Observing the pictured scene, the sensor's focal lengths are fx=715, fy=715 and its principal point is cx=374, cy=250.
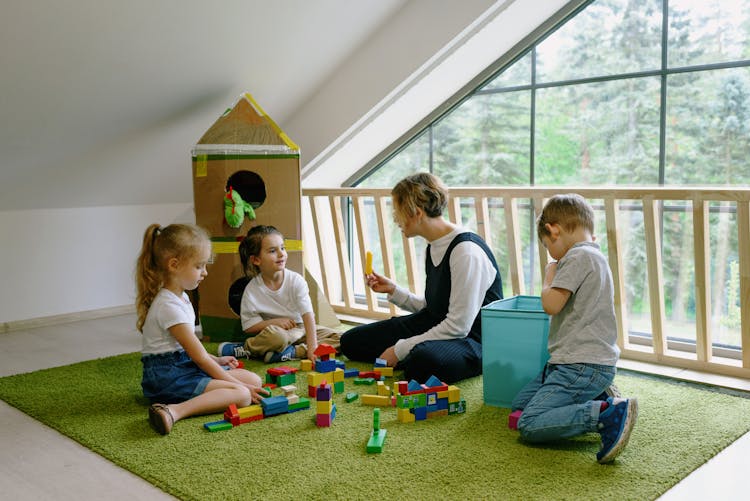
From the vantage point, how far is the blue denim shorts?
231cm

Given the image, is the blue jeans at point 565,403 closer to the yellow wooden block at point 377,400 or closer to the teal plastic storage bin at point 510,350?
the teal plastic storage bin at point 510,350

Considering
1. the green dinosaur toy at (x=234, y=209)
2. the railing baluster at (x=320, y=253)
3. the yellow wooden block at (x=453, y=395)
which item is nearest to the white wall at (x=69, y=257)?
the railing baluster at (x=320, y=253)

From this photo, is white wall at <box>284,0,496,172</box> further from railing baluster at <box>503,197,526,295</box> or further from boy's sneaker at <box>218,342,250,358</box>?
boy's sneaker at <box>218,342,250,358</box>

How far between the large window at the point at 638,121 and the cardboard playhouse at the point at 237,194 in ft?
4.08

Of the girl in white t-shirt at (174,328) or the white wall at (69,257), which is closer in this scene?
the girl in white t-shirt at (174,328)

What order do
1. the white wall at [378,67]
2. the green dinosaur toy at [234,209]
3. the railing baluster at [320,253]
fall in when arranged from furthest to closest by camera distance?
1. the railing baluster at [320,253]
2. the white wall at [378,67]
3. the green dinosaur toy at [234,209]

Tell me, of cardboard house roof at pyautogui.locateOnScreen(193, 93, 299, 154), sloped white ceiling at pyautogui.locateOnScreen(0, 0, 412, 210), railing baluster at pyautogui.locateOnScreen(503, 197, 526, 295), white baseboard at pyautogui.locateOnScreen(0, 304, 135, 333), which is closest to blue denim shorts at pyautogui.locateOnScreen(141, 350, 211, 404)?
cardboard house roof at pyautogui.locateOnScreen(193, 93, 299, 154)

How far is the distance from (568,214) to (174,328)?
50.7 inches

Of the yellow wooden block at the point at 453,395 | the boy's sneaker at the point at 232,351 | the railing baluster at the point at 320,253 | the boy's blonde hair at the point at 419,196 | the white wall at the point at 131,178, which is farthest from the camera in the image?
the railing baluster at the point at 320,253

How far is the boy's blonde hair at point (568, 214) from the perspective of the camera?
2135 millimetres

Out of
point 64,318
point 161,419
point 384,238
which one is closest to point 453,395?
point 161,419

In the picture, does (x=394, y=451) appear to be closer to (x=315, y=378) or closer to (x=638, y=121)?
(x=315, y=378)

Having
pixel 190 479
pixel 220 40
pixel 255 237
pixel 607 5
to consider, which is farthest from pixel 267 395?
pixel 607 5

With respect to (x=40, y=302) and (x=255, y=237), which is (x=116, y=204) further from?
(x=255, y=237)
